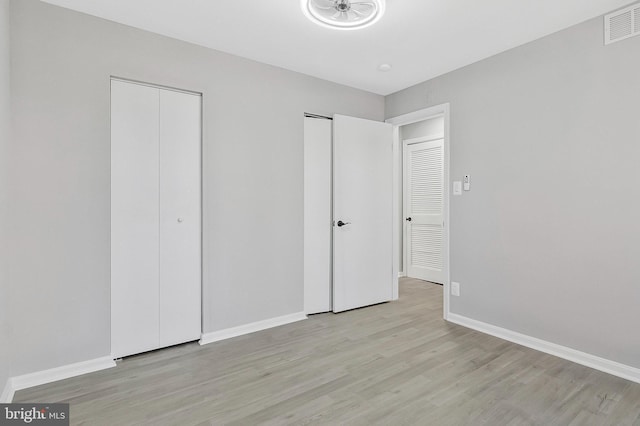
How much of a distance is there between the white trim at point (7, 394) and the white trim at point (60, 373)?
4 centimetres

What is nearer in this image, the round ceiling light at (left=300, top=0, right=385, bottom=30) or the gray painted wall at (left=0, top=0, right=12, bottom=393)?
the gray painted wall at (left=0, top=0, right=12, bottom=393)

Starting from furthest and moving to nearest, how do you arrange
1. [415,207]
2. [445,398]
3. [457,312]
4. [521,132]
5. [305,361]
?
[415,207] < [457,312] < [521,132] < [305,361] < [445,398]

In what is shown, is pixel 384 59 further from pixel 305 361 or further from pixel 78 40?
pixel 305 361

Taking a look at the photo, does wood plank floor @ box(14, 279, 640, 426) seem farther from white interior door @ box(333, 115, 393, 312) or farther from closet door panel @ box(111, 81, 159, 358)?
white interior door @ box(333, 115, 393, 312)

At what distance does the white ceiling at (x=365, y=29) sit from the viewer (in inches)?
89.4

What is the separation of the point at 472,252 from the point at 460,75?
174 centimetres

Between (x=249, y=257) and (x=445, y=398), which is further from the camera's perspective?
(x=249, y=257)

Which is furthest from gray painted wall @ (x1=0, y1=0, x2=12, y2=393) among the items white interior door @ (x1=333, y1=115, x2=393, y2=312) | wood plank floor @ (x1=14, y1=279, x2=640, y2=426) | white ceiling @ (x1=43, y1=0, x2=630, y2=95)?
white interior door @ (x1=333, y1=115, x2=393, y2=312)

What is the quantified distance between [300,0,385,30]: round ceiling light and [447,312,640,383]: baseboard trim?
2.77 meters

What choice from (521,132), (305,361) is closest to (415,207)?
(521,132)

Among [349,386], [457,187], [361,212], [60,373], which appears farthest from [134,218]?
[457,187]

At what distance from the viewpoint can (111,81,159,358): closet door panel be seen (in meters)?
2.50

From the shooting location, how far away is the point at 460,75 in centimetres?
331

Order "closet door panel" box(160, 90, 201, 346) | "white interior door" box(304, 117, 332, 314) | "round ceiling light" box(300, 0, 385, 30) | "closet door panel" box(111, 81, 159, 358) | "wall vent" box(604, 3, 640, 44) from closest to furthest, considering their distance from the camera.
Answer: "round ceiling light" box(300, 0, 385, 30)
"wall vent" box(604, 3, 640, 44)
"closet door panel" box(111, 81, 159, 358)
"closet door panel" box(160, 90, 201, 346)
"white interior door" box(304, 117, 332, 314)
